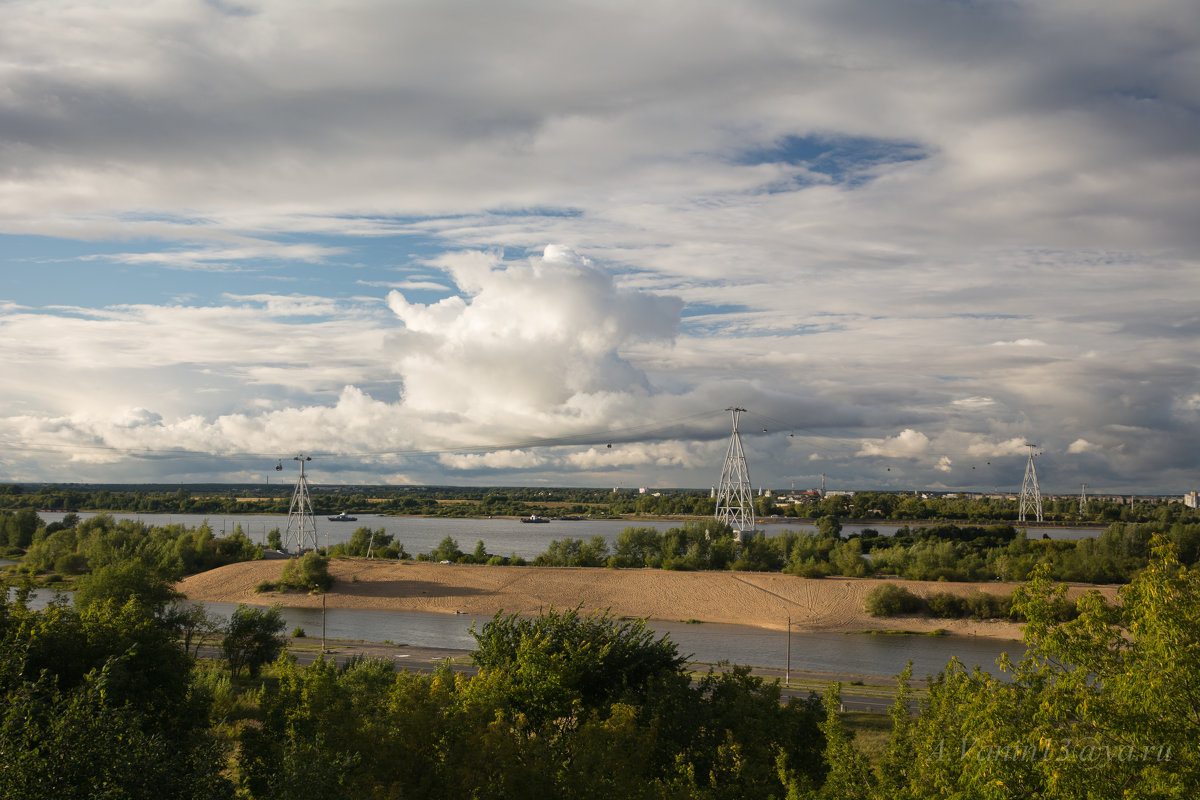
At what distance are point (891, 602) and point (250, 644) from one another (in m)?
44.4

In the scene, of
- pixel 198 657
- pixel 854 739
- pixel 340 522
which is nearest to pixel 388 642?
pixel 198 657

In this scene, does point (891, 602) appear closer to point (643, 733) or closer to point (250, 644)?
point (250, 644)

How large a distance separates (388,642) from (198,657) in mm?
9661

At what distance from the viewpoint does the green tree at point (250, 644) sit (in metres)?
36.3

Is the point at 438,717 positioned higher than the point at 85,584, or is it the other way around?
the point at 438,717

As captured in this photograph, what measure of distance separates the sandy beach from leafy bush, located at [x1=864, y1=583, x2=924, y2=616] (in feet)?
2.33

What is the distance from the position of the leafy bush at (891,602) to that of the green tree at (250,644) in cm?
4209

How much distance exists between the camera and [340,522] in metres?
155

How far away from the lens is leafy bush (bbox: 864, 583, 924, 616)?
199ft

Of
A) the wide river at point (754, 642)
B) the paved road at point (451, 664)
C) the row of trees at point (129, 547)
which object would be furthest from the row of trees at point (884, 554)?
the paved road at point (451, 664)

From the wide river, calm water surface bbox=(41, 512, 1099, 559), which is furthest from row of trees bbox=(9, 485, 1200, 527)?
the wide river

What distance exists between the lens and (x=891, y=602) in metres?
61.0

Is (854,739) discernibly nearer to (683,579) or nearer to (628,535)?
(683,579)

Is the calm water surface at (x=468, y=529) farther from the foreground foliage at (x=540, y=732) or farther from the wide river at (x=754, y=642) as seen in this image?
the foreground foliage at (x=540, y=732)
